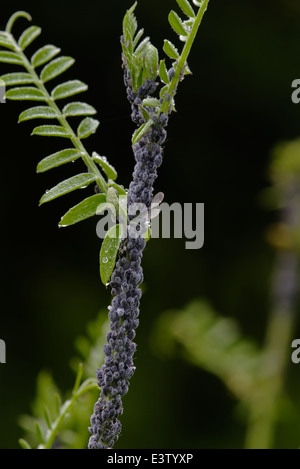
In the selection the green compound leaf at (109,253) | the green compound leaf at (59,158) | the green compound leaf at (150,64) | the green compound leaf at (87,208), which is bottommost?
the green compound leaf at (109,253)

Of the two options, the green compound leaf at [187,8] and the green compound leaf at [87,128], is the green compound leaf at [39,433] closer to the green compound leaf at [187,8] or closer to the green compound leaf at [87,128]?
the green compound leaf at [87,128]

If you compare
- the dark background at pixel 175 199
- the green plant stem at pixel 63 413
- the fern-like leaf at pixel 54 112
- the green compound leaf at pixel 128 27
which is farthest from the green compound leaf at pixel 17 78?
the dark background at pixel 175 199

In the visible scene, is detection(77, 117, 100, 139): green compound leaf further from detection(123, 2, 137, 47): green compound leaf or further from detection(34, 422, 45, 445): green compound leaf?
detection(34, 422, 45, 445): green compound leaf

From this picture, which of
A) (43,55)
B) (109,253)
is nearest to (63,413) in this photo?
(109,253)

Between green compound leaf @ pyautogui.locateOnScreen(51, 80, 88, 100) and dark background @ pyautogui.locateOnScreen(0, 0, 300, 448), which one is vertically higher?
dark background @ pyautogui.locateOnScreen(0, 0, 300, 448)

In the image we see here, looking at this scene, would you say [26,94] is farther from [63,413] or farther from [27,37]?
[63,413]

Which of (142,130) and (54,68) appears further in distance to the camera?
(54,68)

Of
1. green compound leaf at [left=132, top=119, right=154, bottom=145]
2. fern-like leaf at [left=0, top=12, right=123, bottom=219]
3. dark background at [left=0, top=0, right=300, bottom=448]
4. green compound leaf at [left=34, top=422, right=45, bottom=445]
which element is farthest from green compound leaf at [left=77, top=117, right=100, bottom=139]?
dark background at [left=0, top=0, right=300, bottom=448]
